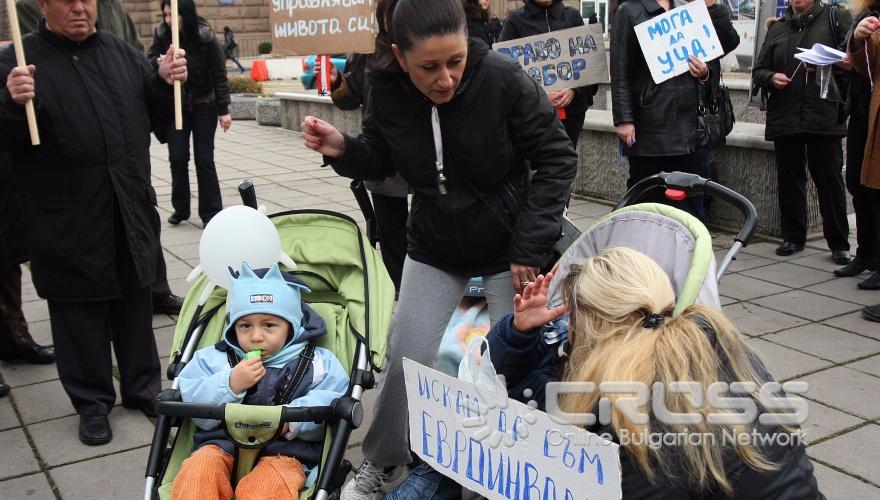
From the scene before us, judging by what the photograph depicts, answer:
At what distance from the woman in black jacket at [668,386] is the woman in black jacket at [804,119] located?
445 cm

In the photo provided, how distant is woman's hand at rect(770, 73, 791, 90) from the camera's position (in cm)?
633

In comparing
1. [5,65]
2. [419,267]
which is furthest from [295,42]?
[419,267]

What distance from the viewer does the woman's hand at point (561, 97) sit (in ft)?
20.3

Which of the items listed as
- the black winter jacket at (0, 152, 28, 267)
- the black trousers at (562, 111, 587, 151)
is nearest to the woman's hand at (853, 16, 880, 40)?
the black trousers at (562, 111, 587, 151)

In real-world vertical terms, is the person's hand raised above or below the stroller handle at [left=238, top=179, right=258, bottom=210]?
above

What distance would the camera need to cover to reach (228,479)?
2.95 m

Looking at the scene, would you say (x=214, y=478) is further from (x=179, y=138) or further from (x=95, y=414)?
(x=179, y=138)

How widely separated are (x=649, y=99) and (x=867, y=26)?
132 centimetres

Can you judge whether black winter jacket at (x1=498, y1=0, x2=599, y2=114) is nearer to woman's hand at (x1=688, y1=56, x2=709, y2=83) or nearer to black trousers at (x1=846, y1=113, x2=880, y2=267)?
woman's hand at (x1=688, y1=56, x2=709, y2=83)

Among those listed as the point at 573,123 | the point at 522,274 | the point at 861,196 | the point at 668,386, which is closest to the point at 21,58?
the point at 522,274

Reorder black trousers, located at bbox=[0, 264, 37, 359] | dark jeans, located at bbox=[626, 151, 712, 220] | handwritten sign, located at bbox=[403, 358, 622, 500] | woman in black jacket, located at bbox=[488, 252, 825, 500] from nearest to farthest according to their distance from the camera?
woman in black jacket, located at bbox=[488, 252, 825, 500], handwritten sign, located at bbox=[403, 358, 622, 500], black trousers, located at bbox=[0, 264, 37, 359], dark jeans, located at bbox=[626, 151, 712, 220]

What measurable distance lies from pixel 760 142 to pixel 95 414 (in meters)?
5.13

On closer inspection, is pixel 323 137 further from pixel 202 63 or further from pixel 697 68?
pixel 202 63

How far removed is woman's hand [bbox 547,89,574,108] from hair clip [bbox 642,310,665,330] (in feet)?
13.9
